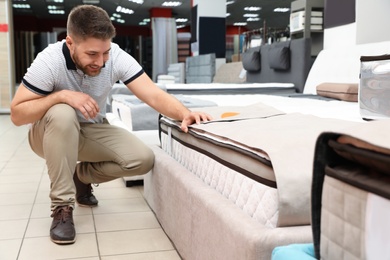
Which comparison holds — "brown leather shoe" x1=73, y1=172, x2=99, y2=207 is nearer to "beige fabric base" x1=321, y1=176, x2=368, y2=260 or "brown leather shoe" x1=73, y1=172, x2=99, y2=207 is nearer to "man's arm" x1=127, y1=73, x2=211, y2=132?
"man's arm" x1=127, y1=73, x2=211, y2=132

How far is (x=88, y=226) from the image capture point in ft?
6.76

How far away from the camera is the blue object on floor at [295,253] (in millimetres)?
827

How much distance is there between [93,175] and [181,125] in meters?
0.65

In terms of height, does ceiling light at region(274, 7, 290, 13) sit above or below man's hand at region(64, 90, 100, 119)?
above

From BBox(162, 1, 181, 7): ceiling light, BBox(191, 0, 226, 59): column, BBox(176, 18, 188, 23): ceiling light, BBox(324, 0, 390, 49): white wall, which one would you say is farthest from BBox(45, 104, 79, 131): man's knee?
BBox(176, 18, 188, 23): ceiling light

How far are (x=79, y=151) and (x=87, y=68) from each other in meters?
0.46

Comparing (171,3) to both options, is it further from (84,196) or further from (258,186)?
(258,186)

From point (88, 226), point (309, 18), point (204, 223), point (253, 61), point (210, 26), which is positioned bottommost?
point (88, 226)

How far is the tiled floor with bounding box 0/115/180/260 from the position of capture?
1.74 m

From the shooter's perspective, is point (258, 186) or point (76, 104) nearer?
point (258, 186)

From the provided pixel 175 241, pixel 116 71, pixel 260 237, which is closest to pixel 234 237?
pixel 260 237

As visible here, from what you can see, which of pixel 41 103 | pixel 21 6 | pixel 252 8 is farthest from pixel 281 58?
pixel 21 6

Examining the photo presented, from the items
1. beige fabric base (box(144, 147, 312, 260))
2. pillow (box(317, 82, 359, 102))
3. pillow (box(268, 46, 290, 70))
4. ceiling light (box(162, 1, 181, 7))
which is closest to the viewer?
beige fabric base (box(144, 147, 312, 260))

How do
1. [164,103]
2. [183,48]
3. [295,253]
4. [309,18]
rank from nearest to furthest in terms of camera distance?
[295,253] → [164,103] → [309,18] → [183,48]
